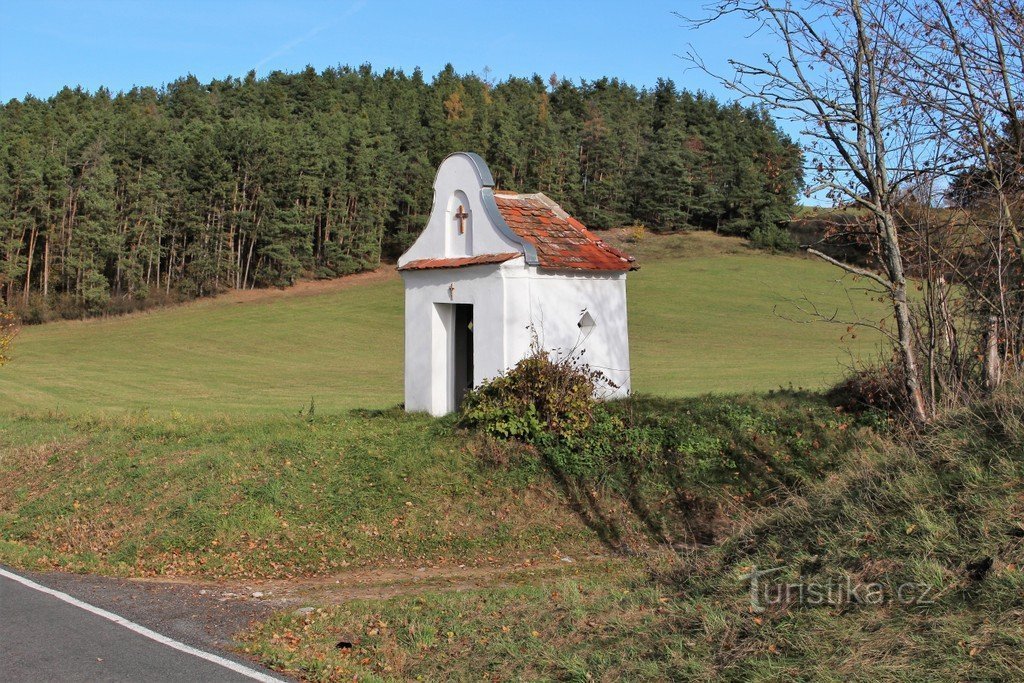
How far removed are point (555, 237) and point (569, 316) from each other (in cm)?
167

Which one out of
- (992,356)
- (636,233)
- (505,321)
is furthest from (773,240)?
(992,356)

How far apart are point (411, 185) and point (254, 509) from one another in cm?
8164

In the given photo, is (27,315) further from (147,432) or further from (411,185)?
(147,432)

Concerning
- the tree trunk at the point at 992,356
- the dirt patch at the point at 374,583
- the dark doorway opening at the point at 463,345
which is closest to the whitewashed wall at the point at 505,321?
the dark doorway opening at the point at 463,345

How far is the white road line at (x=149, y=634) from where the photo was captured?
7.06 meters

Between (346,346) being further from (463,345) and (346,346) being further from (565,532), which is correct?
(565,532)

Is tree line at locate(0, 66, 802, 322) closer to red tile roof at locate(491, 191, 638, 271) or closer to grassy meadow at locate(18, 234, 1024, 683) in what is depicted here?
red tile roof at locate(491, 191, 638, 271)

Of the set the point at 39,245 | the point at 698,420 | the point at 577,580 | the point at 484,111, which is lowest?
the point at 577,580

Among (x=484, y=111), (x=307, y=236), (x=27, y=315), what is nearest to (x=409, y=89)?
(x=484, y=111)

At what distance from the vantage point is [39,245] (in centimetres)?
7050

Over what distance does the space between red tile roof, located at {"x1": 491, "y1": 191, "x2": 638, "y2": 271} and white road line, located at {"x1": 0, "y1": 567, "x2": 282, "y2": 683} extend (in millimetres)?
8538

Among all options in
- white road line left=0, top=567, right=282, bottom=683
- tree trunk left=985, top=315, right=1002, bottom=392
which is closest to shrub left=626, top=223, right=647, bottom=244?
tree trunk left=985, top=315, right=1002, bottom=392

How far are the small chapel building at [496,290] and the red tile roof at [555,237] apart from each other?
0.02 meters

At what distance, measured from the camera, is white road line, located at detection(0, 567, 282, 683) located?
706 cm
